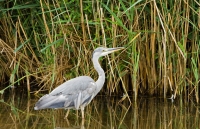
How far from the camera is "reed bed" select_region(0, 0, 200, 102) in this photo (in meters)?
6.30

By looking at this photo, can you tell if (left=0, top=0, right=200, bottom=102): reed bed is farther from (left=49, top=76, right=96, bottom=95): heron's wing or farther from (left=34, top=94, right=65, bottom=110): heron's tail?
(left=34, top=94, right=65, bottom=110): heron's tail

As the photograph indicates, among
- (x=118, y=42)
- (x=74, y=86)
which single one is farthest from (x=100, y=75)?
(x=118, y=42)

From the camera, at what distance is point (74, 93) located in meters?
5.93

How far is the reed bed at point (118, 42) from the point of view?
6.30m

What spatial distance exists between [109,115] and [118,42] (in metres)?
0.92

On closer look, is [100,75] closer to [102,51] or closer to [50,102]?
[102,51]

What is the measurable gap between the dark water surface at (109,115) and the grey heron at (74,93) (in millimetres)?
196

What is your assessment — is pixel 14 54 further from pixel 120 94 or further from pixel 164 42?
pixel 164 42

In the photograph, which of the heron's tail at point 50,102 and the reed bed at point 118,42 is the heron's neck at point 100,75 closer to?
the reed bed at point 118,42

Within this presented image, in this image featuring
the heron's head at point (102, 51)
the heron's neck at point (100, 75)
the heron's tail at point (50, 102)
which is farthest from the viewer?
the heron's neck at point (100, 75)

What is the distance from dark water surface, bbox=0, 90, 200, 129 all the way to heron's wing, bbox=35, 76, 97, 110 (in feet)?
0.66

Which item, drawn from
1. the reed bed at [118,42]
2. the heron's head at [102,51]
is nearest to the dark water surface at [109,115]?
the reed bed at [118,42]

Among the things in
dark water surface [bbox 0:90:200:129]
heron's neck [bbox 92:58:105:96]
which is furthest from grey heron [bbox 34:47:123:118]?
dark water surface [bbox 0:90:200:129]

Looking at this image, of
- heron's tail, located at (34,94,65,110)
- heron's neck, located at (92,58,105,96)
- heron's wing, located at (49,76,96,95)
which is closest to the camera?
heron's tail, located at (34,94,65,110)
